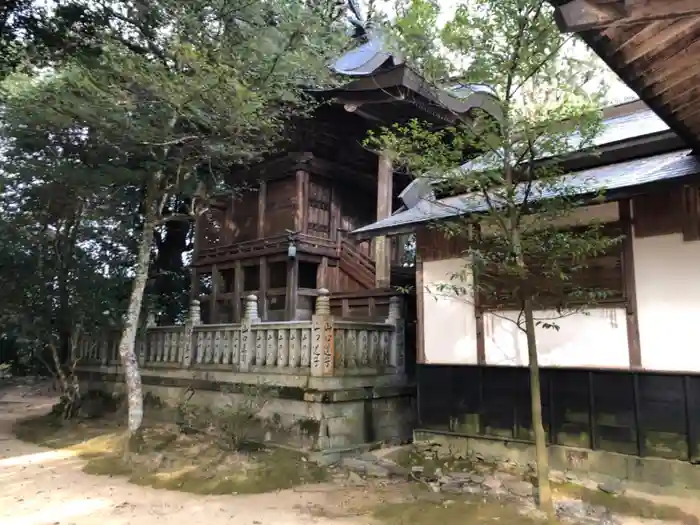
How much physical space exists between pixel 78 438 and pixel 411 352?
24.9ft

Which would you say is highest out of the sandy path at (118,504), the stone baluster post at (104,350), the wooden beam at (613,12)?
the wooden beam at (613,12)

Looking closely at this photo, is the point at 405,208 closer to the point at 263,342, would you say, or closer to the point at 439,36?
the point at 263,342

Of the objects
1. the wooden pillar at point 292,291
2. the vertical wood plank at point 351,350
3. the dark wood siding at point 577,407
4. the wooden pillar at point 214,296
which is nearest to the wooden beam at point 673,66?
the dark wood siding at point 577,407

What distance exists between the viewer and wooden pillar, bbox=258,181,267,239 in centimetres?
1608

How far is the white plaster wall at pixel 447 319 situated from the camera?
346 inches

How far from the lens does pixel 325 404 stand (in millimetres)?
9055

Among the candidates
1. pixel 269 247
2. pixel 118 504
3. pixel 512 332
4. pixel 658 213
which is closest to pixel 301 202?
pixel 269 247

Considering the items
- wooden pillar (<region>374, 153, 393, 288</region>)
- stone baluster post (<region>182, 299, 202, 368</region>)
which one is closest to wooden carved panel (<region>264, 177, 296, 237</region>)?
wooden pillar (<region>374, 153, 393, 288</region>)

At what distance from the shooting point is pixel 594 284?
7.60m

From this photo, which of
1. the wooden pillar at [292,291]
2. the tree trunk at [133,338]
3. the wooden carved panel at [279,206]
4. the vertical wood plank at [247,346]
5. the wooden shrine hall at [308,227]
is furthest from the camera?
the wooden carved panel at [279,206]

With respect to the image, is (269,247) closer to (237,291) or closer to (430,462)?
(237,291)

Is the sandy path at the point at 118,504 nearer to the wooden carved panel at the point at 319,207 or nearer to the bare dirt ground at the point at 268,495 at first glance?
the bare dirt ground at the point at 268,495

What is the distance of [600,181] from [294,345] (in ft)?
18.6

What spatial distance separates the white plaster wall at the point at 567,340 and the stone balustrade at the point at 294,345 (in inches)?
92.4
